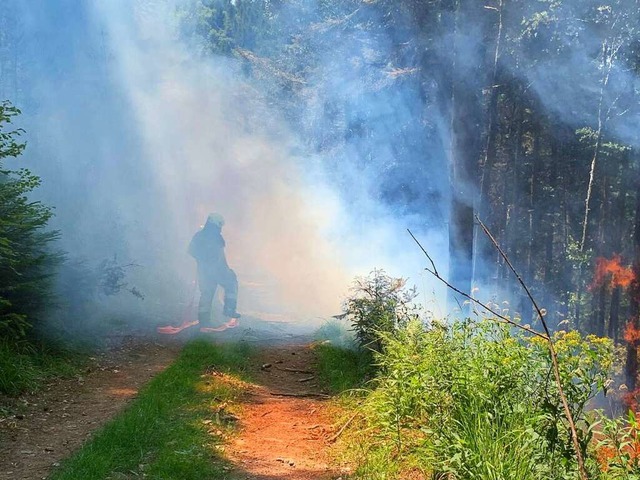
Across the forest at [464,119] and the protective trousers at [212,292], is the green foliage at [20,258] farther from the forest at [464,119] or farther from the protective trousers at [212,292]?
the protective trousers at [212,292]

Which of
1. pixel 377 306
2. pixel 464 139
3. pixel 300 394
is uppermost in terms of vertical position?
pixel 464 139

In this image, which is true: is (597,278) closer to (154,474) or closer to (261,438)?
(261,438)

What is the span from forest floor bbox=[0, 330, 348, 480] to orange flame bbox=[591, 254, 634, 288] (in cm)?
1365

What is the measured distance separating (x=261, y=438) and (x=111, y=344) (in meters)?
4.04

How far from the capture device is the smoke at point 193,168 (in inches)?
567

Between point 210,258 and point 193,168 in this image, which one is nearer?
point 210,258

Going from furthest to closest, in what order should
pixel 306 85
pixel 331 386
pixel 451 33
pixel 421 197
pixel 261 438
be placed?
1. pixel 306 85
2. pixel 421 197
3. pixel 451 33
4. pixel 331 386
5. pixel 261 438

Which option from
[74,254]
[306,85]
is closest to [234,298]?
[74,254]

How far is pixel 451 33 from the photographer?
55.4ft

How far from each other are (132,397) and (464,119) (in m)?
11.8

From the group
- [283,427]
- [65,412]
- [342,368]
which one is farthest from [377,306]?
[65,412]

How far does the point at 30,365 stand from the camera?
22.6 feet

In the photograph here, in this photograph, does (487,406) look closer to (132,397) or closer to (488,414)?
(488,414)

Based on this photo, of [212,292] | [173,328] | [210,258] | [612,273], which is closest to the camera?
[173,328]
